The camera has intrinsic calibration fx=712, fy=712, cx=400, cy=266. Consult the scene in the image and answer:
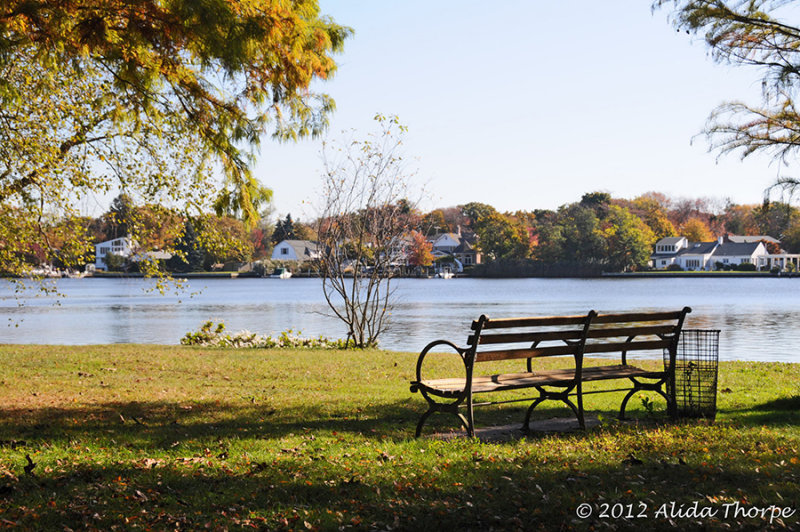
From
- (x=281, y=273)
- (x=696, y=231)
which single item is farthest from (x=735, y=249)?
(x=281, y=273)

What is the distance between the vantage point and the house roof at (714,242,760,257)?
11500cm

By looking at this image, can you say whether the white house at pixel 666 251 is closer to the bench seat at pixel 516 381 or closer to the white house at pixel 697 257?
the white house at pixel 697 257

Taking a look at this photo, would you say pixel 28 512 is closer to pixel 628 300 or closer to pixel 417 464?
pixel 417 464

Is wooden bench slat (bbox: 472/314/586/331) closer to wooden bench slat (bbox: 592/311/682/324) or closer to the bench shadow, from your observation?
wooden bench slat (bbox: 592/311/682/324)

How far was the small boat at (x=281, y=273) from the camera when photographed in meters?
118

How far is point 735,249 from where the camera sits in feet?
385

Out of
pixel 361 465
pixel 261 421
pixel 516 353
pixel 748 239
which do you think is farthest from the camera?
pixel 748 239

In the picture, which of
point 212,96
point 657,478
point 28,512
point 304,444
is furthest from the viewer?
point 212,96

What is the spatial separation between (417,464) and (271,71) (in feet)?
17.6

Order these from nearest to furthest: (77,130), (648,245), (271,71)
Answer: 1. (271,71)
2. (77,130)
3. (648,245)

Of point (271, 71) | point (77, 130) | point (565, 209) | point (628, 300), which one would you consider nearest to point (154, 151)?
point (77, 130)

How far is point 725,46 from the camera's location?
32.1 ft

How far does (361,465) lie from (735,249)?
409 ft

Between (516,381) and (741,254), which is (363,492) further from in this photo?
(741,254)
